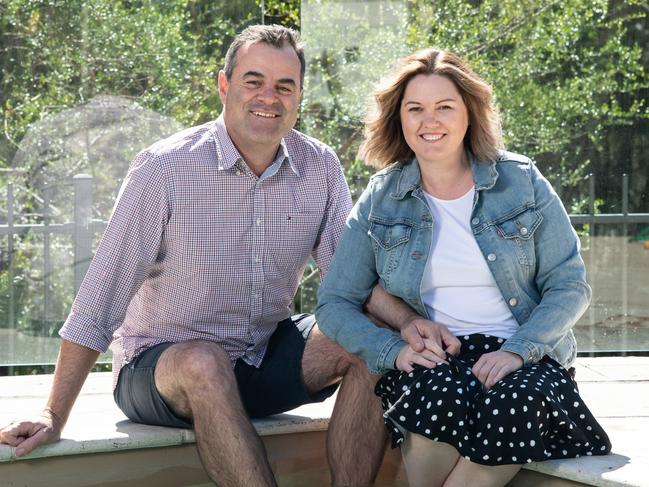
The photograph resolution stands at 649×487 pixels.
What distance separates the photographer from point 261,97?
325 centimetres

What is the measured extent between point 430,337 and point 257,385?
619 millimetres

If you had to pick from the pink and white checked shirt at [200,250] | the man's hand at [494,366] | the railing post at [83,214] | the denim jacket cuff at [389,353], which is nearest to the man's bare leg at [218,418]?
the pink and white checked shirt at [200,250]

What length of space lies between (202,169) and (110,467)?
87 cm

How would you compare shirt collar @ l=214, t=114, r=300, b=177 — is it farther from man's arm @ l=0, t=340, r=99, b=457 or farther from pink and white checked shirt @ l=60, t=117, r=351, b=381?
man's arm @ l=0, t=340, r=99, b=457

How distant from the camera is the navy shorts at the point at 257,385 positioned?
10.1ft

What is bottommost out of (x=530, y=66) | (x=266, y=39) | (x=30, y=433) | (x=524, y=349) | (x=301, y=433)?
(x=301, y=433)

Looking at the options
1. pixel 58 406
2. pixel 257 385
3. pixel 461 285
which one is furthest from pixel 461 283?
pixel 58 406

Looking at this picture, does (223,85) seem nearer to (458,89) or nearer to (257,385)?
(458,89)

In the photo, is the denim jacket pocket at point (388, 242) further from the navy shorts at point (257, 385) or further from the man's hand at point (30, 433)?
the man's hand at point (30, 433)

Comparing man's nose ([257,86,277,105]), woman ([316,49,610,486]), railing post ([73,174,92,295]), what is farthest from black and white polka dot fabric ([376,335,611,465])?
railing post ([73,174,92,295])

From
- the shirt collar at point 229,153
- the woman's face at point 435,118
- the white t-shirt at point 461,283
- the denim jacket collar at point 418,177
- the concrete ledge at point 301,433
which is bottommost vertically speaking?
the concrete ledge at point 301,433

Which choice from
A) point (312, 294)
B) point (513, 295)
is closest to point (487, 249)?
point (513, 295)

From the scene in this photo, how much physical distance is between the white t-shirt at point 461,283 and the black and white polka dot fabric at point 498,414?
0.09 m

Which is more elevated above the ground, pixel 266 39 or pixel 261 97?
pixel 266 39
